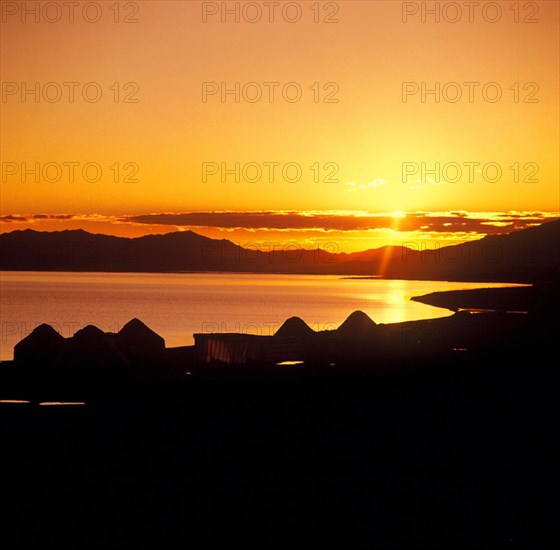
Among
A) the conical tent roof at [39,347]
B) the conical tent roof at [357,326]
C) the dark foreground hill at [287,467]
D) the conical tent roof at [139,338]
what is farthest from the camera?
the conical tent roof at [357,326]

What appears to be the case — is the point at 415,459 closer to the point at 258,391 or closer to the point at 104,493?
the point at 104,493

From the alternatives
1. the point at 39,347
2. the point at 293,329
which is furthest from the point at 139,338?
the point at 293,329

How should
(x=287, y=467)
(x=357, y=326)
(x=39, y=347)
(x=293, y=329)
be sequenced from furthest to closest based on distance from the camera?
(x=357, y=326)
(x=293, y=329)
(x=39, y=347)
(x=287, y=467)

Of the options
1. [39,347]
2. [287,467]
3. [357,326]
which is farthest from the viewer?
[357,326]

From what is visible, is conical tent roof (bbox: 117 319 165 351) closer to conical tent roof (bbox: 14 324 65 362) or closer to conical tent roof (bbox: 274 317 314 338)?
conical tent roof (bbox: 14 324 65 362)

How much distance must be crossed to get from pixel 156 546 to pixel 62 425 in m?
9.43

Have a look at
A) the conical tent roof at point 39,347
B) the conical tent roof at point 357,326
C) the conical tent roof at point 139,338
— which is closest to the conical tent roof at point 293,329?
the conical tent roof at point 357,326

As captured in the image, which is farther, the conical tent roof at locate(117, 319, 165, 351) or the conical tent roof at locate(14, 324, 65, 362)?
the conical tent roof at locate(117, 319, 165, 351)

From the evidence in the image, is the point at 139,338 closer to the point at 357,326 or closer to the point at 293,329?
the point at 293,329

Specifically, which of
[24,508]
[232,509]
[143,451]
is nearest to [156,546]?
[232,509]

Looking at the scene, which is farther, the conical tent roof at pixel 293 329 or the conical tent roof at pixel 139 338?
the conical tent roof at pixel 293 329

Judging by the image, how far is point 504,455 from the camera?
1417 cm

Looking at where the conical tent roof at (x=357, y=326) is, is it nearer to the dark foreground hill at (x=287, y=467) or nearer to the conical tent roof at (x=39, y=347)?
the conical tent roof at (x=39, y=347)

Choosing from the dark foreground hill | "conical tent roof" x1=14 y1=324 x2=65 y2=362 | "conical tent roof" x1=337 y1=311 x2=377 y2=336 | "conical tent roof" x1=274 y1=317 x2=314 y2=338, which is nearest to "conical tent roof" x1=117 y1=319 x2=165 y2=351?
"conical tent roof" x1=14 y1=324 x2=65 y2=362
